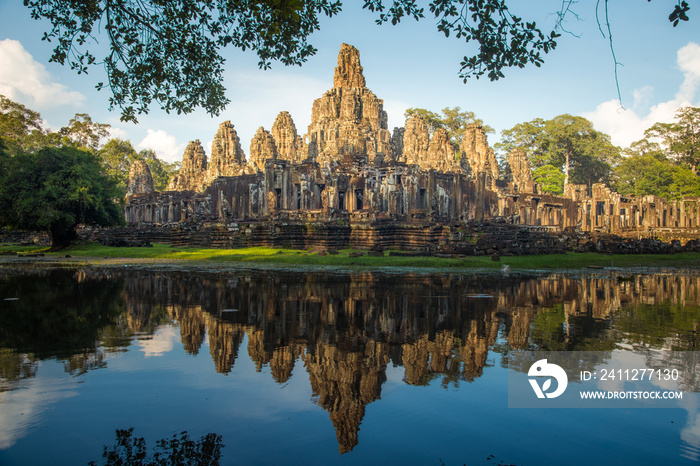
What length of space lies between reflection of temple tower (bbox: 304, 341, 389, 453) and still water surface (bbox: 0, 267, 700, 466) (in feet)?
0.07

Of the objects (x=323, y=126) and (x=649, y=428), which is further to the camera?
(x=323, y=126)

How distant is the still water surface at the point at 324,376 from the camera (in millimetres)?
3617

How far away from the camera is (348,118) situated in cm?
5641

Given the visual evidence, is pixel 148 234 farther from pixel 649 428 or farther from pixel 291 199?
pixel 649 428

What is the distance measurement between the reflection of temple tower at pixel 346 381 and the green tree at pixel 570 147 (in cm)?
7191

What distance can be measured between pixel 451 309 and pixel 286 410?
225 inches

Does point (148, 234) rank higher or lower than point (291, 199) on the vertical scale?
lower

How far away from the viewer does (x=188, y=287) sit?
507 inches

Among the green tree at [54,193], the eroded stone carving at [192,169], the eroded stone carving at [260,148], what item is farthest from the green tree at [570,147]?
the green tree at [54,193]

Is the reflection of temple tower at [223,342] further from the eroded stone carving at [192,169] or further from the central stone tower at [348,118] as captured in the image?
the eroded stone carving at [192,169]

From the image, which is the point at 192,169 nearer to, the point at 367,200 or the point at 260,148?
the point at 260,148

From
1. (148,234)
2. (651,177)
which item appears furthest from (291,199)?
(651,177)

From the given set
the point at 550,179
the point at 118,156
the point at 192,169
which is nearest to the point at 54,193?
the point at 192,169

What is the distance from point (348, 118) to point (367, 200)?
2198 cm
